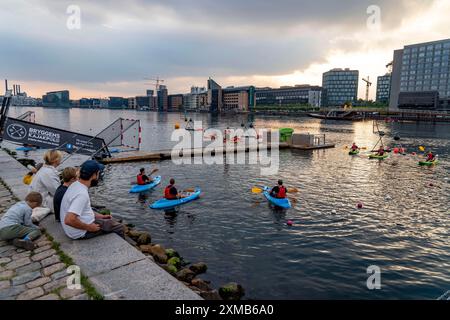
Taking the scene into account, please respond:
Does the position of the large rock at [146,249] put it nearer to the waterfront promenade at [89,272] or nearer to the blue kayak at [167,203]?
the waterfront promenade at [89,272]

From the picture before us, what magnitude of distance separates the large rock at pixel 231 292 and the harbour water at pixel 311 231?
0.42 m

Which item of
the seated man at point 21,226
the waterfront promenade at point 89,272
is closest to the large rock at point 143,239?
the waterfront promenade at point 89,272

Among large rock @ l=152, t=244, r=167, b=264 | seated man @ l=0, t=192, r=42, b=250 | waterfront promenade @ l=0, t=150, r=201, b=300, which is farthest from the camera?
large rock @ l=152, t=244, r=167, b=264

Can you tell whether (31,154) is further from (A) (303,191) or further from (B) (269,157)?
(A) (303,191)

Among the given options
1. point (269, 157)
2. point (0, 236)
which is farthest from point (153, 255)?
point (269, 157)

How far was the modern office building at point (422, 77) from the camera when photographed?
167500 millimetres

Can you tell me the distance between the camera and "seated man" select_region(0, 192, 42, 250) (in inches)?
336

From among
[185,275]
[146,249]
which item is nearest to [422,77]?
[146,249]

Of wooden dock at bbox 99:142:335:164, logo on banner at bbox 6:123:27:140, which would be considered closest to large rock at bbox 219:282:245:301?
logo on banner at bbox 6:123:27:140

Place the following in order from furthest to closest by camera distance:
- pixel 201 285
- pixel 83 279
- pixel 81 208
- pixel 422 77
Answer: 1. pixel 422 77
2. pixel 201 285
3. pixel 81 208
4. pixel 83 279

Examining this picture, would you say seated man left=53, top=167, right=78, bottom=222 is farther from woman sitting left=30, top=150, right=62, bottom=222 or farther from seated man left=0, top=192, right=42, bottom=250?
woman sitting left=30, top=150, right=62, bottom=222

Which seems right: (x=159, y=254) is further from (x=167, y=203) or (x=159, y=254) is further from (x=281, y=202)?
(x=281, y=202)

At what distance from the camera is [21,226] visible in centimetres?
882

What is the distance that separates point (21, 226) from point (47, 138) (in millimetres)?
20738
